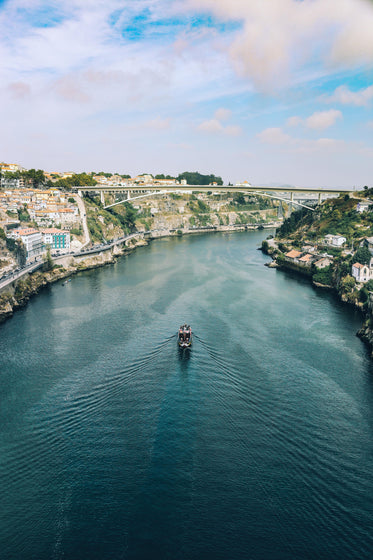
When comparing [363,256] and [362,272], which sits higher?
[363,256]

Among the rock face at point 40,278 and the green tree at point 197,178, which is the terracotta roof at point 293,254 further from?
the green tree at point 197,178

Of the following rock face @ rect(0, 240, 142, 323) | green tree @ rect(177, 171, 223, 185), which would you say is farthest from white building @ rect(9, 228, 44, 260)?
green tree @ rect(177, 171, 223, 185)

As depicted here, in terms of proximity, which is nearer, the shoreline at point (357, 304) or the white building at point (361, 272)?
the shoreline at point (357, 304)

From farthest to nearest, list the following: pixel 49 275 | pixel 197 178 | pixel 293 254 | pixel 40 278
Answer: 1. pixel 197 178
2. pixel 293 254
3. pixel 49 275
4. pixel 40 278

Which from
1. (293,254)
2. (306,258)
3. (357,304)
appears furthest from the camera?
(293,254)

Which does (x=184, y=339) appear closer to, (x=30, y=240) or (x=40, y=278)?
(x=40, y=278)

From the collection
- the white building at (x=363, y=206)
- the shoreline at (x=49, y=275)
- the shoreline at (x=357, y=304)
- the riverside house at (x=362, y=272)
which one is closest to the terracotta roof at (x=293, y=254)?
the shoreline at (x=357, y=304)

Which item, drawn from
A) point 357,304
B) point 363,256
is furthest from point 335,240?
point 357,304
